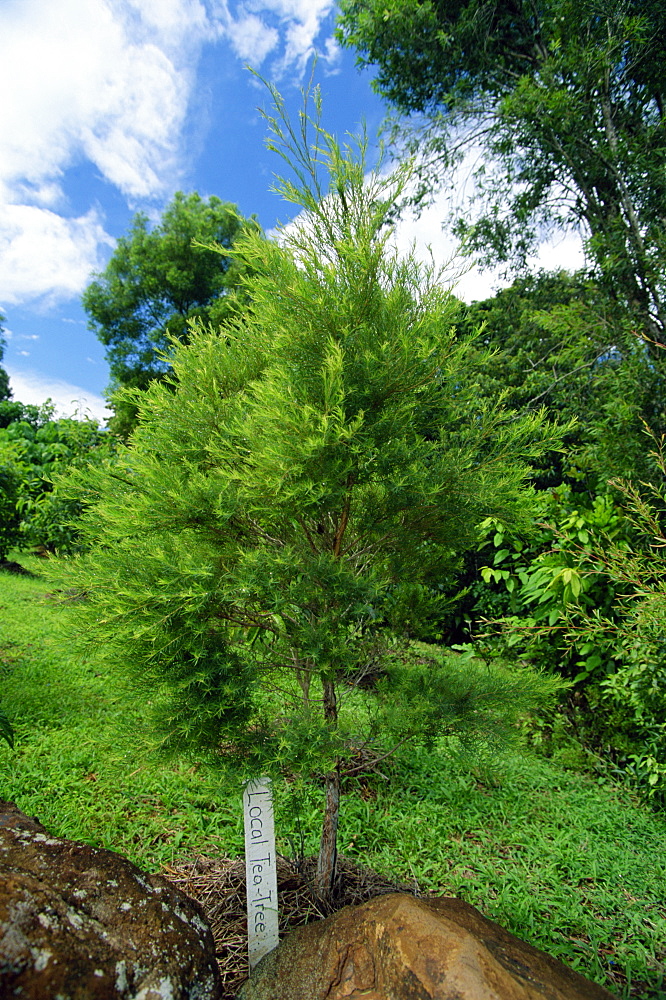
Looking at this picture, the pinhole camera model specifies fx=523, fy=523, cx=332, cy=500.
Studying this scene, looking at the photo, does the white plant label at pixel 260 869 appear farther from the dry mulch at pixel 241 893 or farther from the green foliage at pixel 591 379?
the green foliage at pixel 591 379

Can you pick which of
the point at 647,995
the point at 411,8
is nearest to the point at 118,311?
the point at 411,8

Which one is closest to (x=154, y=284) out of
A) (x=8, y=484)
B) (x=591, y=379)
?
(x=8, y=484)

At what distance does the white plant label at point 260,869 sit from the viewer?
79.8 inches

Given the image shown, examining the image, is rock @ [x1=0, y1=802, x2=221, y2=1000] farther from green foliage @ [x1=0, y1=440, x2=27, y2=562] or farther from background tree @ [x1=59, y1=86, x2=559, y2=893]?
green foliage @ [x1=0, y1=440, x2=27, y2=562]

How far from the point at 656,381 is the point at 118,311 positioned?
1602 cm

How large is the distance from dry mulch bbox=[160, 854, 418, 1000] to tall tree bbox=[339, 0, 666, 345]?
5.00m

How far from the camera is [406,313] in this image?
199 centimetres

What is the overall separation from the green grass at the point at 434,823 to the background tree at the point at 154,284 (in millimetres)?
13499

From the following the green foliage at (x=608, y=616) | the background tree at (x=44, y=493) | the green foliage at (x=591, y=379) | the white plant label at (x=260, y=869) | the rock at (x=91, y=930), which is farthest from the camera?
the background tree at (x=44, y=493)

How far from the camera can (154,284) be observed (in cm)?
1584

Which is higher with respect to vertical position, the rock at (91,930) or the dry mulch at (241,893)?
the rock at (91,930)

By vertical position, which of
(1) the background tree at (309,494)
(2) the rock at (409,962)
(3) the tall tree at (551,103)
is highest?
(3) the tall tree at (551,103)

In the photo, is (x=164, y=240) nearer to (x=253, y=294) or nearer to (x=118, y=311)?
(x=118, y=311)

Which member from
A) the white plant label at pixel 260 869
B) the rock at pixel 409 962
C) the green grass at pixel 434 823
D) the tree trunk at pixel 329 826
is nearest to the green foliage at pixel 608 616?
the green grass at pixel 434 823
